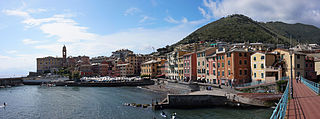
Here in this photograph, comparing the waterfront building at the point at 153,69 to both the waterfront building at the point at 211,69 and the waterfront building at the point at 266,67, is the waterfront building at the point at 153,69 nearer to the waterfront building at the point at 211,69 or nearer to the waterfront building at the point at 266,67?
the waterfront building at the point at 211,69

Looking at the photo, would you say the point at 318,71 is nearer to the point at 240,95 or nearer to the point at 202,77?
the point at 240,95

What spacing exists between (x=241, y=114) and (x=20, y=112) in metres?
43.0

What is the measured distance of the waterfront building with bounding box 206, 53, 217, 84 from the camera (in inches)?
2422

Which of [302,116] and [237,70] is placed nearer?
[302,116]

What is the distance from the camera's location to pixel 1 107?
53469 mm

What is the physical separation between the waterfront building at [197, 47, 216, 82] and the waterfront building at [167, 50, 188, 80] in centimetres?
1411

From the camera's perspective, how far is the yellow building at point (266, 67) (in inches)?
1884

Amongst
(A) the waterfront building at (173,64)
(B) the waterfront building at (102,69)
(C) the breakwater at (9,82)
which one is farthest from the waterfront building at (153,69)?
(C) the breakwater at (9,82)

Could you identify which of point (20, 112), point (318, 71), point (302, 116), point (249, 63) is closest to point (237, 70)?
point (249, 63)

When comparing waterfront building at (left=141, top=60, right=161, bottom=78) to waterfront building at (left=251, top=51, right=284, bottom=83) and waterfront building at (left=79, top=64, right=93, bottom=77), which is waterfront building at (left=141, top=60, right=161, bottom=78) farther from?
waterfront building at (left=79, top=64, right=93, bottom=77)

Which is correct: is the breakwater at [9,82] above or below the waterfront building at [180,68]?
below

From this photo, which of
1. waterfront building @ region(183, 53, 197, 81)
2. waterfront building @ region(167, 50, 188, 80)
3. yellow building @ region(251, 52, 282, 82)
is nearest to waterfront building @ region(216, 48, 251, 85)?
yellow building @ region(251, 52, 282, 82)

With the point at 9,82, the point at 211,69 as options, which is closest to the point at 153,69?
the point at 211,69

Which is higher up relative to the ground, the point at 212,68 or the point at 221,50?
the point at 221,50
